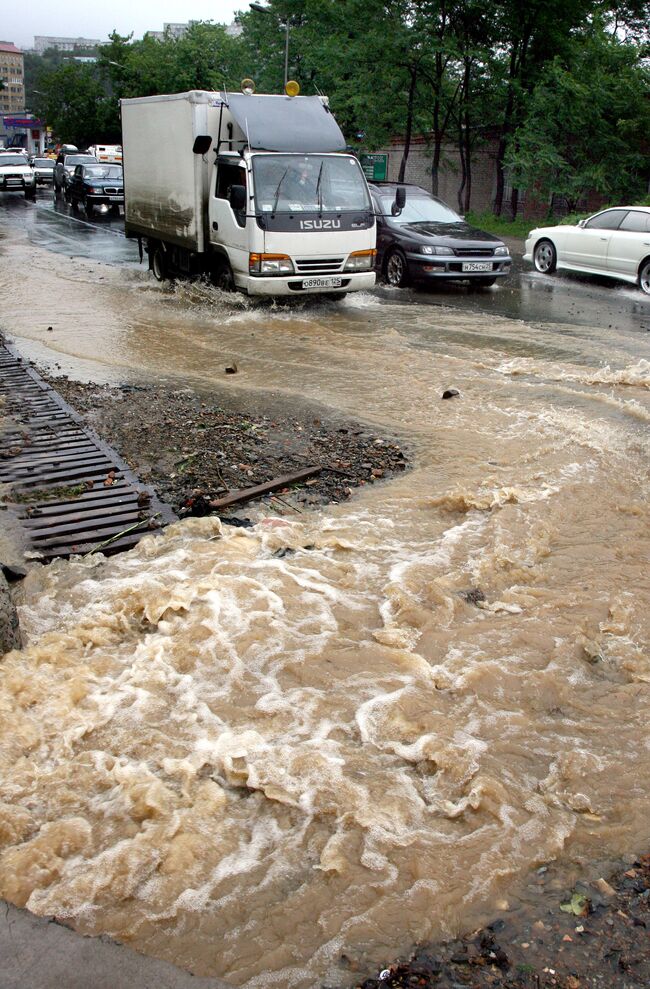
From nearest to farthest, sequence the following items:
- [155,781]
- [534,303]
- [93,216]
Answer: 1. [155,781]
2. [534,303]
3. [93,216]

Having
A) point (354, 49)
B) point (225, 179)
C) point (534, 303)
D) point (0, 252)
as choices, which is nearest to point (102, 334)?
point (225, 179)

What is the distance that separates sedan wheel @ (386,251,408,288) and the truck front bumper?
6.63 feet

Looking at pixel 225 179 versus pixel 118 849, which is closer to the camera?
pixel 118 849

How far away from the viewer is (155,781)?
3.60 meters

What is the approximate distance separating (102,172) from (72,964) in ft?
99.8

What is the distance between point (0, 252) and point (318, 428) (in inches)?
570

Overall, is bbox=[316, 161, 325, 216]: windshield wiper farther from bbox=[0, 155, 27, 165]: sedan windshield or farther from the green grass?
bbox=[0, 155, 27, 165]: sedan windshield

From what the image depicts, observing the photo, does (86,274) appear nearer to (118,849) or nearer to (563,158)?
Result: (563,158)

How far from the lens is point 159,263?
15828mm

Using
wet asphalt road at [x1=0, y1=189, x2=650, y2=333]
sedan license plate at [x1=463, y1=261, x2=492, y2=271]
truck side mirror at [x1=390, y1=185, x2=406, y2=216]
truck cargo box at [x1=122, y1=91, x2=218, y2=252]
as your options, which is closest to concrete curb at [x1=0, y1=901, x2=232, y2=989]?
wet asphalt road at [x1=0, y1=189, x2=650, y2=333]

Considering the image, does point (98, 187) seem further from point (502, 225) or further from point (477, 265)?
point (477, 265)

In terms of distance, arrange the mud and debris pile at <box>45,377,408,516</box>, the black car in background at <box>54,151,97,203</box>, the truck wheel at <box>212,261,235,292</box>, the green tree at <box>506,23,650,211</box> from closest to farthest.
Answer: the mud and debris pile at <box>45,377,408,516</box> < the truck wheel at <box>212,261,235,292</box> < the green tree at <box>506,23,650,211</box> < the black car in background at <box>54,151,97,203</box>

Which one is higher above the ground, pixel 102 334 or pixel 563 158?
pixel 563 158

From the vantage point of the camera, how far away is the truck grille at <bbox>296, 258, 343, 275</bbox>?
1256 cm
